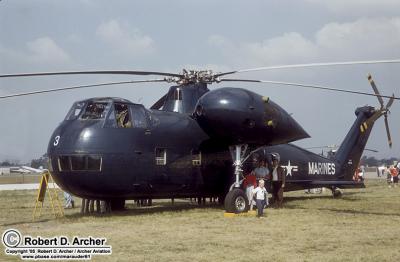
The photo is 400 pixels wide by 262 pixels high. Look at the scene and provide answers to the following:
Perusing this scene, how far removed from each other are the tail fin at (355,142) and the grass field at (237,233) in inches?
300

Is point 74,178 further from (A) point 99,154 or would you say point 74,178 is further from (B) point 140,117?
(B) point 140,117

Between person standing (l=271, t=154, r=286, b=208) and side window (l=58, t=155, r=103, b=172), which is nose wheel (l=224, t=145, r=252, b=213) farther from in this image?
side window (l=58, t=155, r=103, b=172)

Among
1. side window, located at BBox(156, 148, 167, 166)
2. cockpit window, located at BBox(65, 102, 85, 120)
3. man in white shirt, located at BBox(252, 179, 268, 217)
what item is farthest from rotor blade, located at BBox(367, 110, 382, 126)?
cockpit window, located at BBox(65, 102, 85, 120)

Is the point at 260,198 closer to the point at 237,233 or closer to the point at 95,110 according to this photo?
the point at 237,233

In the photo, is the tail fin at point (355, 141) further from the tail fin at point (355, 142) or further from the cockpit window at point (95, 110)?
the cockpit window at point (95, 110)

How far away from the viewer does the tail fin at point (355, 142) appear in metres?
26.2

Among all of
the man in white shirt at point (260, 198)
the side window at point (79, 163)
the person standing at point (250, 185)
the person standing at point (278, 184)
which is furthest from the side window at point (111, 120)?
the person standing at point (278, 184)

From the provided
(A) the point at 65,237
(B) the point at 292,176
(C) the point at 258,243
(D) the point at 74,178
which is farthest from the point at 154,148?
(B) the point at 292,176

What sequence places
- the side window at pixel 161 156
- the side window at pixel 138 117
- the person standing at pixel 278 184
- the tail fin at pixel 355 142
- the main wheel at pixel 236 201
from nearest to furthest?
the side window at pixel 138 117
the side window at pixel 161 156
the main wheel at pixel 236 201
the person standing at pixel 278 184
the tail fin at pixel 355 142

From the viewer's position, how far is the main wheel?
17.1 meters

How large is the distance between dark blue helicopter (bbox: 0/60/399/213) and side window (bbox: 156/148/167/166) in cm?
3

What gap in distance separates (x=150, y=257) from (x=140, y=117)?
7722 millimetres

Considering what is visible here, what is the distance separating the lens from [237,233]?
1265 centimetres

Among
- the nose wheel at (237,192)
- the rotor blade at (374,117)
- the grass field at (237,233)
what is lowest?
the grass field at (237,233)
